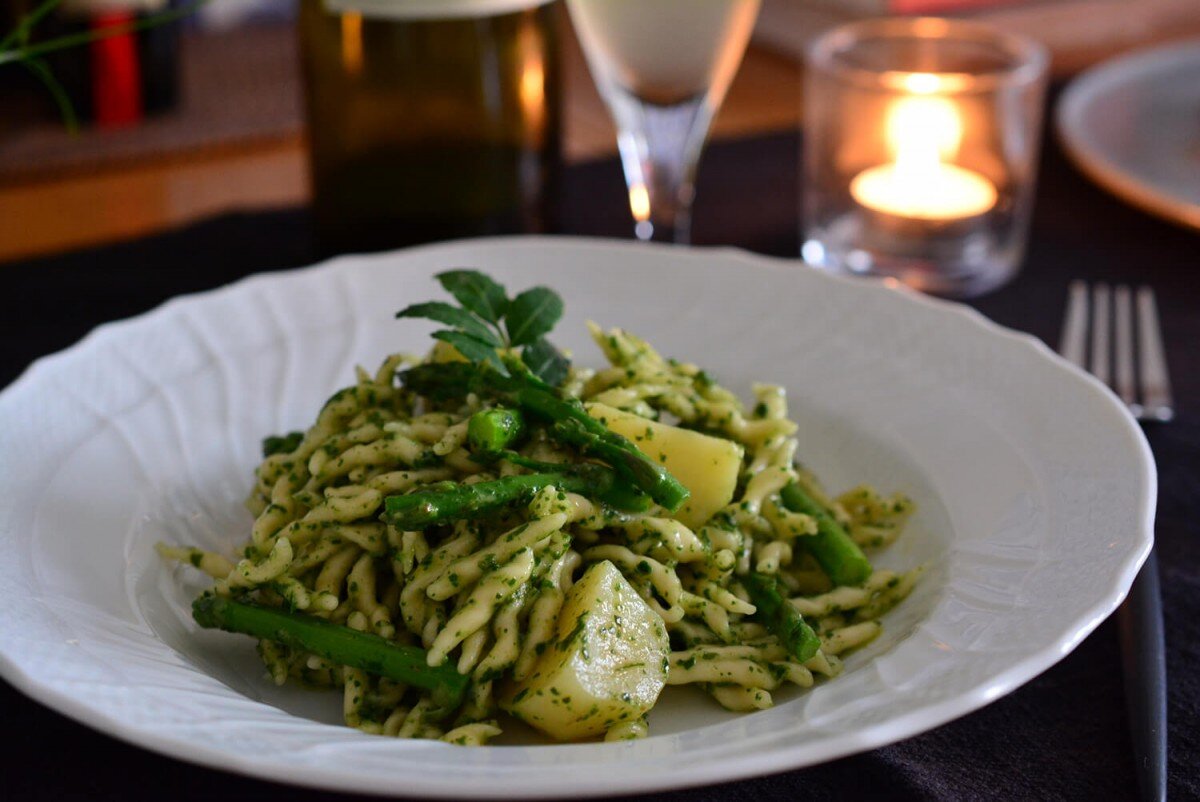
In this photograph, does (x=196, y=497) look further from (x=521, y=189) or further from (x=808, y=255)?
(x=808, y=255)

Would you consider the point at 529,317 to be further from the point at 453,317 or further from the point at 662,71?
the point at 662,71

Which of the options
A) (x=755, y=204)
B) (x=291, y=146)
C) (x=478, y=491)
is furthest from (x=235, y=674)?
(x=291, y=146)

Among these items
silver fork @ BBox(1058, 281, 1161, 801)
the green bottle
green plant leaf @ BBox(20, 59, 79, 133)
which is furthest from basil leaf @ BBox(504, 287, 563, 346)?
the green bottle

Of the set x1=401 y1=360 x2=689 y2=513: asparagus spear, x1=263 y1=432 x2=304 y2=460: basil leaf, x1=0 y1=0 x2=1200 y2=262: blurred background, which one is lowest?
x1=0 y1=0 x2=1200 y2=262: blurred background

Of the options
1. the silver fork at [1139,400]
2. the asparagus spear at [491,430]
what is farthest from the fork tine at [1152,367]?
the asparagus spear at [491,430]

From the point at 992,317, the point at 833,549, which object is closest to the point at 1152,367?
the point at 992,317

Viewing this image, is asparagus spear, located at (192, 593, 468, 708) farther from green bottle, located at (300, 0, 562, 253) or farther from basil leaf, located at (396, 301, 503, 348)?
green bottle, located at (300, 0, 562, 253)
